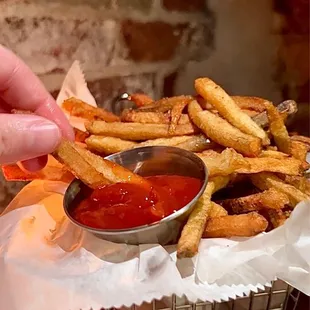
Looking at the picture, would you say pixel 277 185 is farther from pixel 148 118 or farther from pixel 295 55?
pixel 295 55

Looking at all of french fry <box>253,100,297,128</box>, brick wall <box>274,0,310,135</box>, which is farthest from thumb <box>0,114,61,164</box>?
brick wall <box>274,0,310,135</box>

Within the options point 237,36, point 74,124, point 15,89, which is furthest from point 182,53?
point 15,89

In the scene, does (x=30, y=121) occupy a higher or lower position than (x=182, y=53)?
higher

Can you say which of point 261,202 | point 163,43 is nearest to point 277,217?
point 261,202

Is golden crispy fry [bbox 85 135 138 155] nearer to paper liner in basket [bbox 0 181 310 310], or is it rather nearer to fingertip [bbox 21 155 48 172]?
fingertip [bbox 21 155 48 172]

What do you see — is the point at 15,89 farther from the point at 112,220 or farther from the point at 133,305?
the point at 133,305

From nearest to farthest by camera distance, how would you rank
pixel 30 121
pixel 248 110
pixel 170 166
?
pixel 30 121 → pixel 170 166 → pixel 248 110
